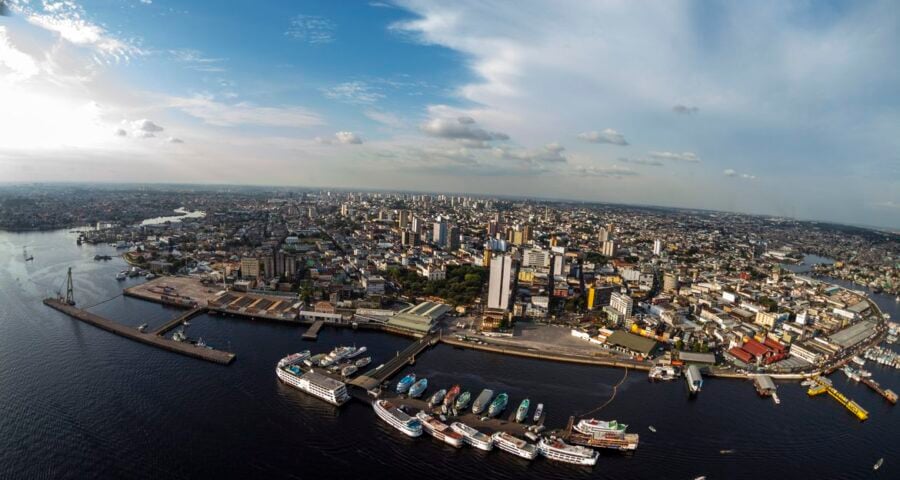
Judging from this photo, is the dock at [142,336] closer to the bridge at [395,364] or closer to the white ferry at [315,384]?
the white ferry at [315,384]

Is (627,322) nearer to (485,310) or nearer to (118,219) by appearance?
(485,310)

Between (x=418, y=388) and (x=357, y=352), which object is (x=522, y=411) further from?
(x=357, y=352)

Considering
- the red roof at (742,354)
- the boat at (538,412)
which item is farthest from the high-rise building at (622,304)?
the boat at (538,412)

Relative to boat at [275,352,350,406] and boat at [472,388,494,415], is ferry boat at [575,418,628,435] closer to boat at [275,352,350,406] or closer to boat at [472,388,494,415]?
boat at [472,388,494,415]

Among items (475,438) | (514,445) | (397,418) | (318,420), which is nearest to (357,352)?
(318,420)

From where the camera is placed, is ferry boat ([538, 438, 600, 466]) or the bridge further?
the bridge

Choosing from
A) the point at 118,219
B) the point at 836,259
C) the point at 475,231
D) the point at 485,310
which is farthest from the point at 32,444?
the point at 836,259

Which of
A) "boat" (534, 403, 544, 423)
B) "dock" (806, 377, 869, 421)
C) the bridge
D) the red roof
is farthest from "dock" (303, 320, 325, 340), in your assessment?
"dock" (806, 377, 869, 421)
